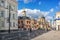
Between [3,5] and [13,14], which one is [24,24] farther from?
[3,5]

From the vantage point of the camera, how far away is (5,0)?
140ft

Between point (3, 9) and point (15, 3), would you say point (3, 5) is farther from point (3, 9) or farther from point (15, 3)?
point (15, 3)

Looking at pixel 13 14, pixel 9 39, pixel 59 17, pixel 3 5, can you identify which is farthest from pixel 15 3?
pixel 59 17

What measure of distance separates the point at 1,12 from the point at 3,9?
0.91 meters

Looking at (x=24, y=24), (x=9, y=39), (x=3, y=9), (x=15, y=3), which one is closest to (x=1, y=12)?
(x=3, y=9)

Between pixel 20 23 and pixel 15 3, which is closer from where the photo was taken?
pixel 15 3

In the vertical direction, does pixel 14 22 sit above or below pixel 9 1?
below

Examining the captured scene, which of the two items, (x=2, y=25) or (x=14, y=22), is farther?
(x=14, y=22)

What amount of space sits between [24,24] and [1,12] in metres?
44.2

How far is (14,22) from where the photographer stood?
48.3 meters

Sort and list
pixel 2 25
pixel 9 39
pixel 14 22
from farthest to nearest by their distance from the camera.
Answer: pixel 14 22, pixel 2 25, pixel 9 39

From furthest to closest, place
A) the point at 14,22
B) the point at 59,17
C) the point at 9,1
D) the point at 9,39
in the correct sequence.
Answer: the point at 59,17 < the point at 14,22 < the point at 9,1 < the point at 9,39

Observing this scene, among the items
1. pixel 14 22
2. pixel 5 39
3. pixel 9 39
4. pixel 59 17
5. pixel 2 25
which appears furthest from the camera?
pixel 59 17

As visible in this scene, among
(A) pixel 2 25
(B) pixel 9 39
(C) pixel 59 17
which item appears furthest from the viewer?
(C) pixel 59 17
